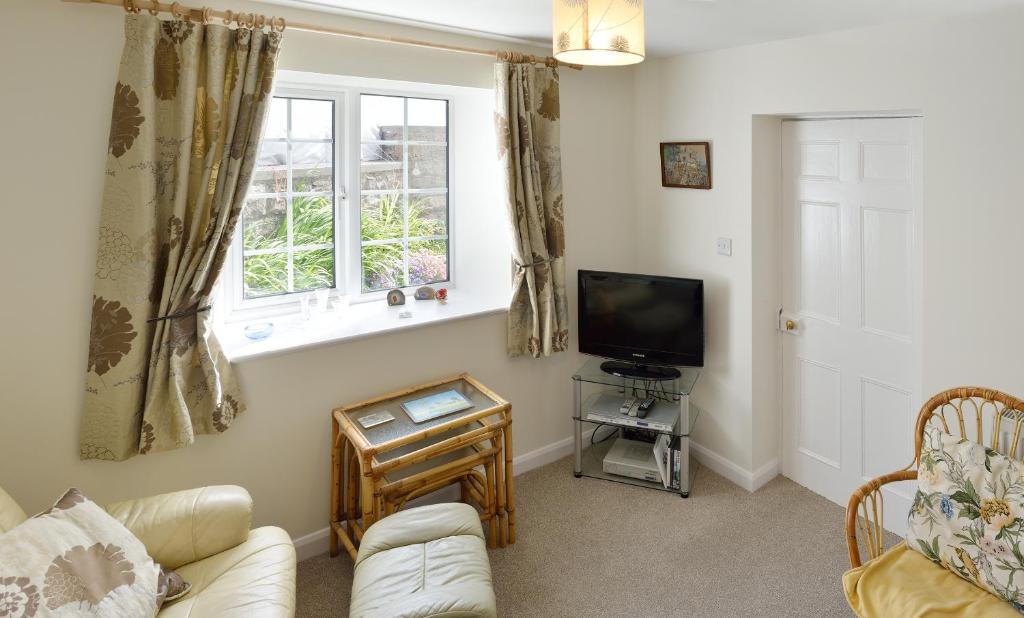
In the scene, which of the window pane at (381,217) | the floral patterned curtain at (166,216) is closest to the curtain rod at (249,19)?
the floral patterned curtain at (166,216)

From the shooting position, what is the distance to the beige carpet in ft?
8.20

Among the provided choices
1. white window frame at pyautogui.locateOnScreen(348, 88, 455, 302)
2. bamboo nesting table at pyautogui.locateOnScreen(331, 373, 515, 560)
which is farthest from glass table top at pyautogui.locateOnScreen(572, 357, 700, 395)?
white window frame at pyautogui.locateOnScreen(348, 88, 455, 302)

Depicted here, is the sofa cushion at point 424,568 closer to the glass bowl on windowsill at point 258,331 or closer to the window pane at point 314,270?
the glass bowl on windowsill at point 258,331

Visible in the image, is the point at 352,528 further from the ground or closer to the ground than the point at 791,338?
closer to the ground

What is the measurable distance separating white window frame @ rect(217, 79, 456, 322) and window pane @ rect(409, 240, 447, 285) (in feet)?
0.73

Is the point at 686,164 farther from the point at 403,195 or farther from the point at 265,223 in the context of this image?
the point at 265,223

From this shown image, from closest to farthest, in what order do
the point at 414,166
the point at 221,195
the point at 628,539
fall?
the point at 221,195 → the point at 628,539 → the point at 414,166

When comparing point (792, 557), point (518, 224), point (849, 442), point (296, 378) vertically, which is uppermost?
point (518, 224)

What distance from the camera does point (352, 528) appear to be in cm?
280

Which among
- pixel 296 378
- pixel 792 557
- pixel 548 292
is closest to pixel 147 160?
pixel 296 378

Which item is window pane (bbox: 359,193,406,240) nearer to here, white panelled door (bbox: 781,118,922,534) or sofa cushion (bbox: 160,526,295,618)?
sofa cushion (bbox: 160,526,295,618)

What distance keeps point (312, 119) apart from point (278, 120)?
0.53ft

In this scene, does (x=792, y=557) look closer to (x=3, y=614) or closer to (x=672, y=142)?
(x=672, y=142)

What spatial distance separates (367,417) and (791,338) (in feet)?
7.09
